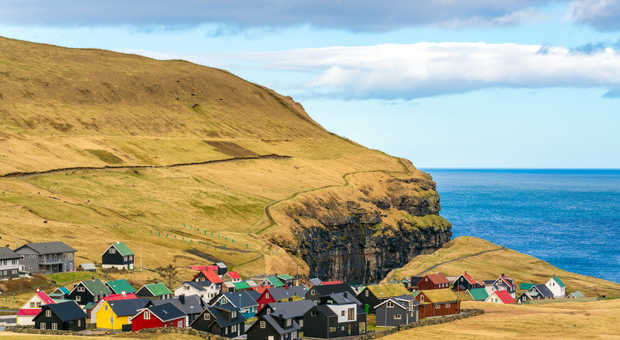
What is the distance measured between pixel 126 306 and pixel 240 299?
15001 millimetres

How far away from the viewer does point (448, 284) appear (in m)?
A: 144

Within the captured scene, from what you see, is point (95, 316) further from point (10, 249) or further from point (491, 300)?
point (491, 300)

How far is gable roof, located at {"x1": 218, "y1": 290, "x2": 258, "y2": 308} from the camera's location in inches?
4045

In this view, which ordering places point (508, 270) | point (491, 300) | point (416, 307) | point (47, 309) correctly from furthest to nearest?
point (508, 270) < point (491, 300) < point (416, 307) < point (47, 309)

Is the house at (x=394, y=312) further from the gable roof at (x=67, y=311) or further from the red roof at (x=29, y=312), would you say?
the red roof at (x=29, y=312)

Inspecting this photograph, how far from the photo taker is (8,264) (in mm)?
119875

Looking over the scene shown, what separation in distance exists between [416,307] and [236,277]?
3557 centimetres

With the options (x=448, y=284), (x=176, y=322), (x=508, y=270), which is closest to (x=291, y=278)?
(x=448, y=284)

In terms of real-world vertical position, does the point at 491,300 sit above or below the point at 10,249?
below

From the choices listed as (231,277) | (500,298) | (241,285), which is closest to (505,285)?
(500,298)

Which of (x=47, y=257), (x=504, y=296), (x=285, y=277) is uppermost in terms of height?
(x=47, y=257)

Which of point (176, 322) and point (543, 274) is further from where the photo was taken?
point (543, 274)

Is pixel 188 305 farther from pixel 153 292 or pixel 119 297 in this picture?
pixel 153 292

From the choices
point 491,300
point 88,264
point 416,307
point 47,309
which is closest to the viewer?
point 47,309
